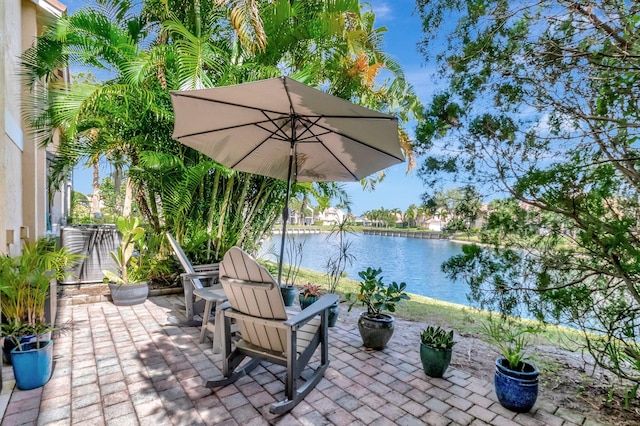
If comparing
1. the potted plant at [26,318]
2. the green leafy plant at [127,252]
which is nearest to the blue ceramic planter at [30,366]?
the potted plant at [26,318]

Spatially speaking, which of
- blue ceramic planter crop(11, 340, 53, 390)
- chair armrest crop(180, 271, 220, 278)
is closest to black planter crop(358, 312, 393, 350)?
chair armrest crop(180, 271, 220, 278)

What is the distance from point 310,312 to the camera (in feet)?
8.03

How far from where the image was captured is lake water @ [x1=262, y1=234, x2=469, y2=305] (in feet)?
13.1

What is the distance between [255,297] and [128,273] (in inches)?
143

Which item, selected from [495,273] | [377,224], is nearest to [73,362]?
[495,273]

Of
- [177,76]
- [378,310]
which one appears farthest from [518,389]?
[177,76]

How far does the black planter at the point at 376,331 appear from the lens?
3.39m

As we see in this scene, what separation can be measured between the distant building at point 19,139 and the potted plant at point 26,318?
2.03 feet

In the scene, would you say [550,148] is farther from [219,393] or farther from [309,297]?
[219,393]

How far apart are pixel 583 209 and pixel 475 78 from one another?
4.59ft

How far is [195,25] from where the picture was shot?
5188 millimetres

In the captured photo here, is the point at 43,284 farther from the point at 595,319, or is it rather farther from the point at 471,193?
the point at 595,319

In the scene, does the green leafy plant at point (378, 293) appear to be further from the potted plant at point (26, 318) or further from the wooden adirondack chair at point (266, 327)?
the potted plant at point (26, 318)

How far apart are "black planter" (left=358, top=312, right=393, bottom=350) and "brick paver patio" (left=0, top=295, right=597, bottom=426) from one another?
92mm
